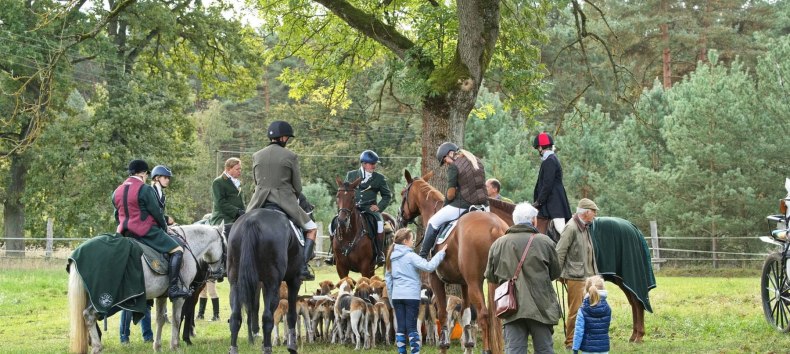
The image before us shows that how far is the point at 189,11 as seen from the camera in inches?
1236

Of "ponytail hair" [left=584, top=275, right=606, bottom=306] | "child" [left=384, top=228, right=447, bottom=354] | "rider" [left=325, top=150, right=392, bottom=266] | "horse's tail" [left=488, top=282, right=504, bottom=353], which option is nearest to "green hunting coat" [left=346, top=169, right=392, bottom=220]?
"rider" [left=325, top=150, right=392, bottom=266]

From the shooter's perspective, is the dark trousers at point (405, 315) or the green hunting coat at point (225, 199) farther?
the green hunting coat at point (225, 199)

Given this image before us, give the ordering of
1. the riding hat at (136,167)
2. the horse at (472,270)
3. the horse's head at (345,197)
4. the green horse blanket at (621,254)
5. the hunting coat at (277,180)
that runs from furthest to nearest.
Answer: the horse's head at (345,197), the green horse blanket at (621,254), the riding hat at (136,167), the hunting coat at (277,180), the horse at (472,270)

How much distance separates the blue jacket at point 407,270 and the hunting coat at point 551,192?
85.2 inches

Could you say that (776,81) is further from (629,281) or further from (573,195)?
(629,281)

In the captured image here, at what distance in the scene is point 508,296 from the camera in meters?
8.80

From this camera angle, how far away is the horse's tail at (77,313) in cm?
1086

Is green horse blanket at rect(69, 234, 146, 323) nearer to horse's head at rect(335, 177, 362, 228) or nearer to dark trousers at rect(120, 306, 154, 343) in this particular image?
dark trousers at rect(120, 306, 154, 343)

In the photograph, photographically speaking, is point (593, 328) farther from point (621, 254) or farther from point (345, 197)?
point (345, 197)

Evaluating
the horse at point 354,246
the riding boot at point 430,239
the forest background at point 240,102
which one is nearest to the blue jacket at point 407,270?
the riding boot at point 430,239

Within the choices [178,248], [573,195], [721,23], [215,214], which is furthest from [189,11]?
[721,23]

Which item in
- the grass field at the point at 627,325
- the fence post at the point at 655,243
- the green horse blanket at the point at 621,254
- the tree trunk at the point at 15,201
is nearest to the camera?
the grass field at the point at 627,325

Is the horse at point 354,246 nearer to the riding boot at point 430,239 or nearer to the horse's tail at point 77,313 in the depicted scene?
the riding boot at point 430,239

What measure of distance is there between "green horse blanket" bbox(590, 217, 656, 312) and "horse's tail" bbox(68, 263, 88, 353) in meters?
6.31
